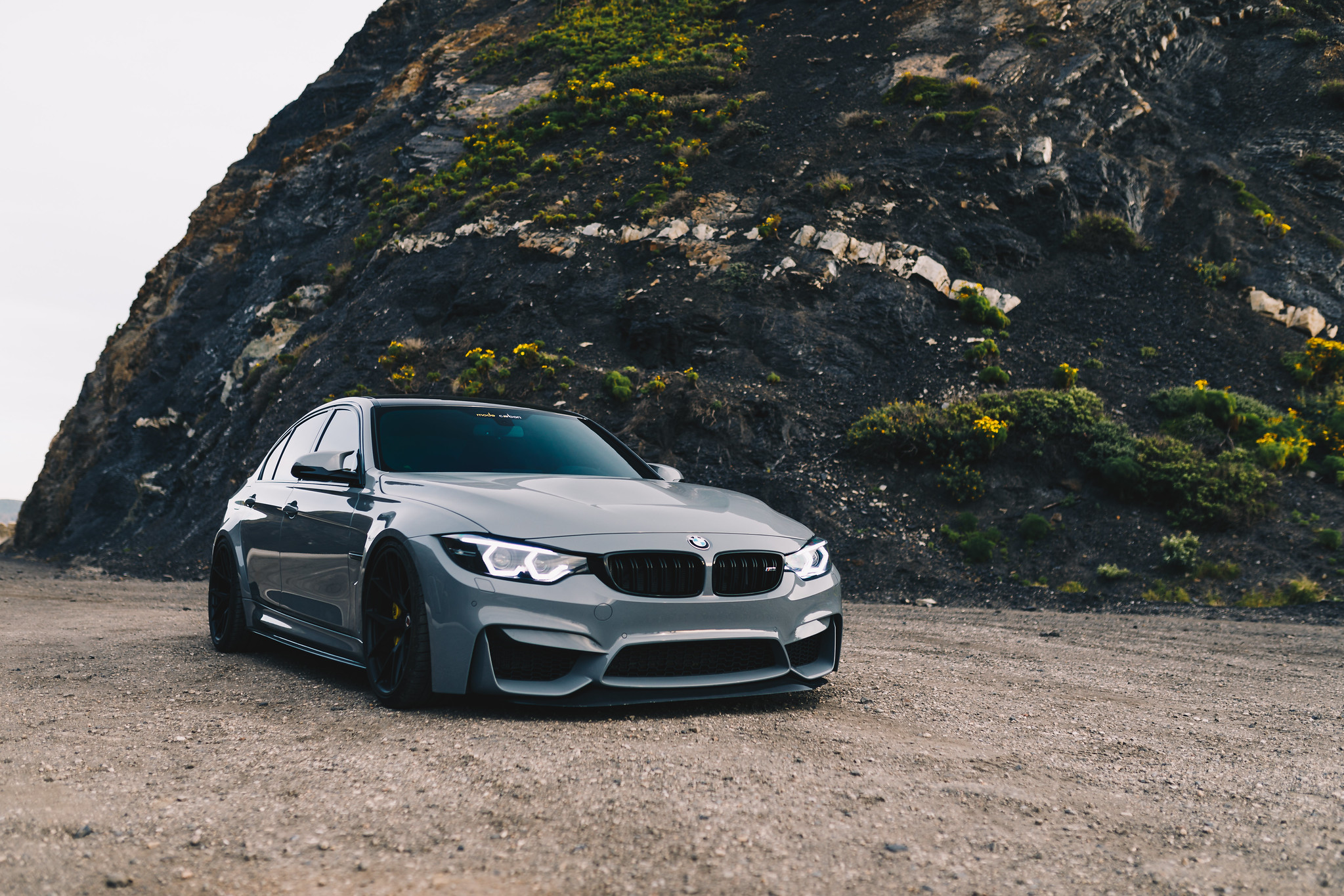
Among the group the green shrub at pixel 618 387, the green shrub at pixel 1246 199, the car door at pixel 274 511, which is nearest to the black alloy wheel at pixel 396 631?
the car door at pixel 274 511

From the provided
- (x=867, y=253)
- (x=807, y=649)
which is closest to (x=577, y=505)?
(x=807, y=649)

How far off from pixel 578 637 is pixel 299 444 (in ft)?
11.0

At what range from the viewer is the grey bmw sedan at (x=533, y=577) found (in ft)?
12.3

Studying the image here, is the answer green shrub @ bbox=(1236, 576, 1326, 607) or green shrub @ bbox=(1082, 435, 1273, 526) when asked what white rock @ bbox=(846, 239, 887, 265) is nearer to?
green shrub @ bbox=(1082, 435, 1273, 526)

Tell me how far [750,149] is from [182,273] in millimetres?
22040

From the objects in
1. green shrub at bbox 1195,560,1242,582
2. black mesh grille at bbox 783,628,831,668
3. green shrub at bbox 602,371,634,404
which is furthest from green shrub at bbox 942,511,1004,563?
black mesh grille at bbox 783,628,831,668

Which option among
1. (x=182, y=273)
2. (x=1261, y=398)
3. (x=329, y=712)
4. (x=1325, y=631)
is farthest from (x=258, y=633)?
(x=182, y=273)

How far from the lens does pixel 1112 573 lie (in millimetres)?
11766

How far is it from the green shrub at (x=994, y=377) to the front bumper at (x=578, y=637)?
1446 cm

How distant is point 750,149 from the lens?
2361 cm

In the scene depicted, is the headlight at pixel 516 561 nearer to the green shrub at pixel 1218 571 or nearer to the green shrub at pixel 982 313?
the green shrub at pixel 1218 571

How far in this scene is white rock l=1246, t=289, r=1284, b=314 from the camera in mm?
19172

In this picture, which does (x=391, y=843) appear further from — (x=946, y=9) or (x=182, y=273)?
(x=182, y=273)

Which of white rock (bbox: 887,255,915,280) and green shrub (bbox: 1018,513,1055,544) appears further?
white rock (bbox: 887,255,915,280)
